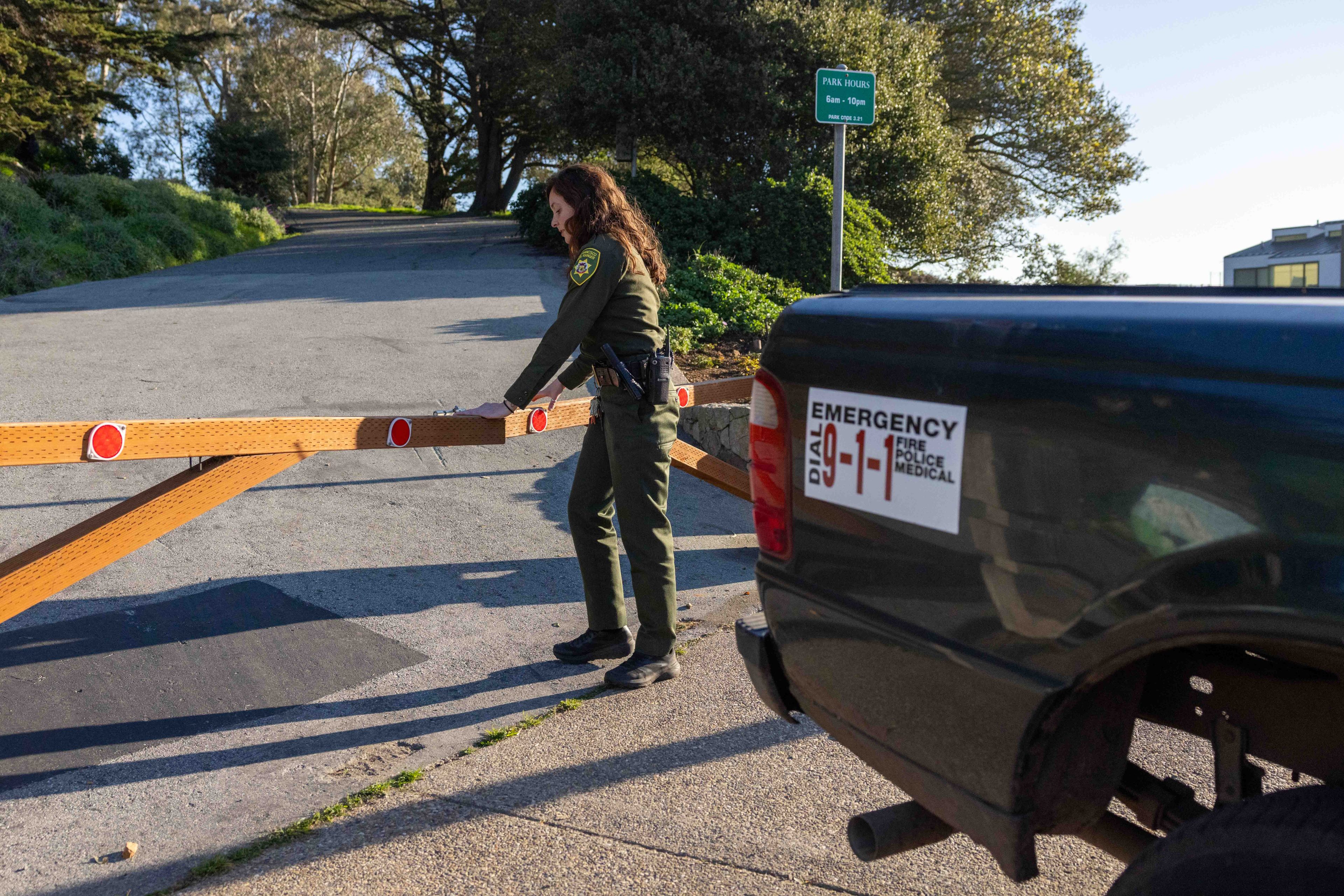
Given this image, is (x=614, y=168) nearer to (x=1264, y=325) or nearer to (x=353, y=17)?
(x=1264, y=325)

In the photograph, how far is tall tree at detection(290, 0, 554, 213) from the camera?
2545cm

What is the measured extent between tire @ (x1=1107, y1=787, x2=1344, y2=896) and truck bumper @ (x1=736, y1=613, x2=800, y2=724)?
0.82 meters

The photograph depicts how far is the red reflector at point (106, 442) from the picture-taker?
307cm

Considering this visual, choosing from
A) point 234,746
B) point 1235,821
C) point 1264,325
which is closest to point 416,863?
point 234,746

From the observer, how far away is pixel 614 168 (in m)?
17.3

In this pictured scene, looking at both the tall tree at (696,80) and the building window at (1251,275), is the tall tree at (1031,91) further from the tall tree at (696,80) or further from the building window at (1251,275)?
the building window at (1251,275)

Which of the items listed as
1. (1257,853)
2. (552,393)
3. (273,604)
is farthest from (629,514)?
(1257,853)

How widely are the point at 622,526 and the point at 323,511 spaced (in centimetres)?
272

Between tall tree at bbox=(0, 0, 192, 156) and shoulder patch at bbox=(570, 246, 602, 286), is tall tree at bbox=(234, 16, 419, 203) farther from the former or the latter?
shoulder patch at bbox=(570, 246, 602, 286)

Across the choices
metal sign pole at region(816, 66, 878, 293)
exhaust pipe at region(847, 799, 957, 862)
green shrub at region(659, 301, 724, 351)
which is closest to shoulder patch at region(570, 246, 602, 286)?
exhaust pipe at region(847, 799, 957, 862)

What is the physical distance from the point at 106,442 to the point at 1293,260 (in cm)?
4112

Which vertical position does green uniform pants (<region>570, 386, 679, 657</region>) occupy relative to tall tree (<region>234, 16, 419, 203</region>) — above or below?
below

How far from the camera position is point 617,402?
392 centimetres

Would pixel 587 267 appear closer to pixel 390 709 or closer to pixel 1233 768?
pixel 390 709
